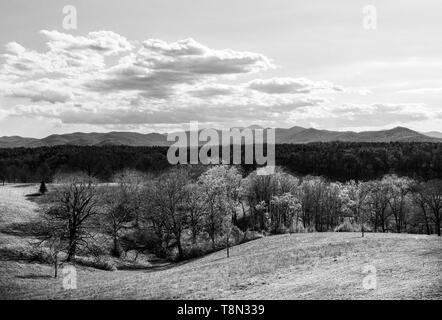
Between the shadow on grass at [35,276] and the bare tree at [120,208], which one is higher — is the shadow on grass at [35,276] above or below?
below

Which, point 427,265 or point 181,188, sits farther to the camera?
point 181,188

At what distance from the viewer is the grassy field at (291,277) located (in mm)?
28969

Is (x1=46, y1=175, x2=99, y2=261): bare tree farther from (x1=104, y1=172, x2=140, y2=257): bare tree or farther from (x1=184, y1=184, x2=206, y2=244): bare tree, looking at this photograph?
(x1=184, y1=184, x2=206, y2=244): bare tree

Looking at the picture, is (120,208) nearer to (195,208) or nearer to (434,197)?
(195,208)

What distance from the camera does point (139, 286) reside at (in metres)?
38.4

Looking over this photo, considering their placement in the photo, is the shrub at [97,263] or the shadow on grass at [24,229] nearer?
the shrub at [97,263]

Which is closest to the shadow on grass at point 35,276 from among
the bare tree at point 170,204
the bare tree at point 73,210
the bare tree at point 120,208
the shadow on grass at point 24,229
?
the bare tree at point 73,210

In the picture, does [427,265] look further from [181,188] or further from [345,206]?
[345,206]

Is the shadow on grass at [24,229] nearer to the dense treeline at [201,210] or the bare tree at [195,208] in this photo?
the dense treeline at [201,210]
